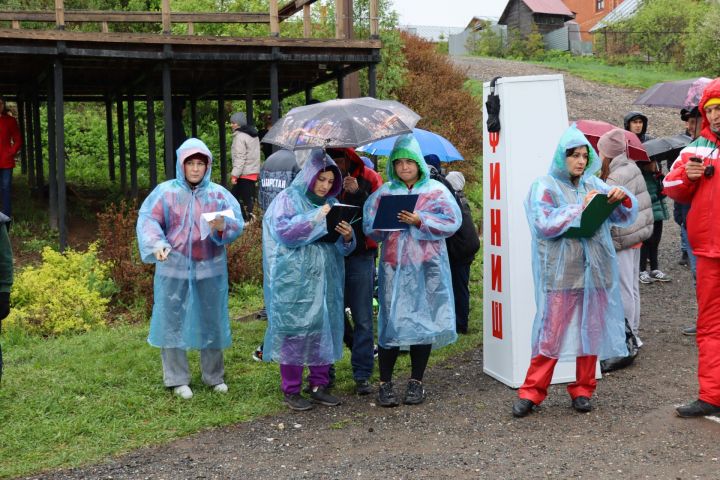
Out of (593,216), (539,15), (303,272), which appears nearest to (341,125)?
(303,272)

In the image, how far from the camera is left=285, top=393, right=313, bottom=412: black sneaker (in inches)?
225

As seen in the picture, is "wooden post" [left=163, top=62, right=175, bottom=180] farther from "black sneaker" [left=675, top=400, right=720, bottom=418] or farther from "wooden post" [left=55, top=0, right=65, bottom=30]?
"black sneaker" [left=675, top=400, right=720, bottom=418]

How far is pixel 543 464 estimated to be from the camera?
4.52 m

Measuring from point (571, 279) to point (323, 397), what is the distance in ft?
5.88

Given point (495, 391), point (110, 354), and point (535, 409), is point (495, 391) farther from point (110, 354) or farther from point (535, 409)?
point (110, 354)

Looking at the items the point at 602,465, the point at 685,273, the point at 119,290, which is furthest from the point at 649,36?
the point at 602,465

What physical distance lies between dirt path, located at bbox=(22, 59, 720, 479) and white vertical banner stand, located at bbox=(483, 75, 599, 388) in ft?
1.21

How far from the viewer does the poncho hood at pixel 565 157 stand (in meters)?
5.27

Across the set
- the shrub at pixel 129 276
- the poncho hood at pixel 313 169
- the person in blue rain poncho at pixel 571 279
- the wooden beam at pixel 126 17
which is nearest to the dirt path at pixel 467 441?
the person in blue rain poncho at pixel 571 279

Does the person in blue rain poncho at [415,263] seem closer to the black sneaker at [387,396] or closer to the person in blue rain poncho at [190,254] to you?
the black sneaker at [387,396]

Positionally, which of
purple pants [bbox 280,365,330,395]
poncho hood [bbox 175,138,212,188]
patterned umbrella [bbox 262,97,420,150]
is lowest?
purple pants [bbox 280,365,330,395]

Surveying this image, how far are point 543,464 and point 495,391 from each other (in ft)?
5.04

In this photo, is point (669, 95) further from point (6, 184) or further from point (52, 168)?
point (6, 184)

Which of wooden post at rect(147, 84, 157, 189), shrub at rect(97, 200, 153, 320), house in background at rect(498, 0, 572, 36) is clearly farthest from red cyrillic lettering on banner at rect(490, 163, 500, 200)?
house in background at rect(498, 0, 572, 36)
